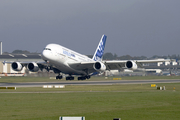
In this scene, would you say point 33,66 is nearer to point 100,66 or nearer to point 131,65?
point 100,66

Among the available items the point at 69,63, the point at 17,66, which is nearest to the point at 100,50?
the point at 69,63

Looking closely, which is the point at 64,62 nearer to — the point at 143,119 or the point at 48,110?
the point at 48,110

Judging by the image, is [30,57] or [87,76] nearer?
[87,76]

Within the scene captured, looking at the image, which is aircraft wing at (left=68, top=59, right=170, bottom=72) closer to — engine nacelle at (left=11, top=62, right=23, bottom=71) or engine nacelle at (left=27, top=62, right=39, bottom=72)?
engine nacelle at (left=27, top=62, right=39, bottom=72)

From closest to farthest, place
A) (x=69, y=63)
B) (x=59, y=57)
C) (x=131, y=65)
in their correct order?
(x=59, y=57), (x=131, y=65), (x=69, y=63)

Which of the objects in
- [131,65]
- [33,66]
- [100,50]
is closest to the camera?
[131,65]

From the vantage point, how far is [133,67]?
60781 millimetres

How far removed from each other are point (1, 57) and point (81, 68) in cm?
8550

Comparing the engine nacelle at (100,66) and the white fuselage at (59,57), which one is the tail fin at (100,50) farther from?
the engine nacelle at (100,66)

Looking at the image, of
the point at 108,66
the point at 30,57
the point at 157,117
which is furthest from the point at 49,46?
the point at 30,57

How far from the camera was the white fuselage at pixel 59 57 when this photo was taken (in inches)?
2228

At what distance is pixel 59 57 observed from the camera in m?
58.2

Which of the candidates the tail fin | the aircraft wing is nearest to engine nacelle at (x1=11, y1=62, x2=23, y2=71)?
the aircraft wing

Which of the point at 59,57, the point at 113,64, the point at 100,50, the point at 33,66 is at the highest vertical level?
the point at 100,50
